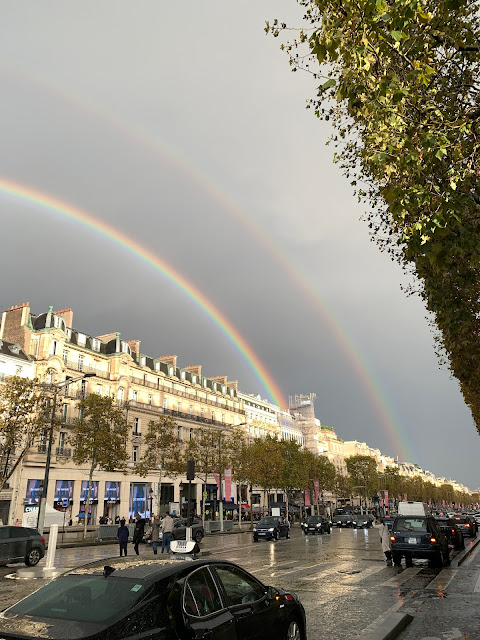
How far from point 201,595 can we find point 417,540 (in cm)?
1428

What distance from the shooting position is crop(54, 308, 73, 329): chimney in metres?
53.8

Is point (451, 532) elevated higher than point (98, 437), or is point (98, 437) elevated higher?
point (98, 437)

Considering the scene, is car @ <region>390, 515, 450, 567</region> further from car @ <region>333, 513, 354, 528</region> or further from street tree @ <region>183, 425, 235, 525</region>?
car @ <region>333, 513, 354, 528</region>

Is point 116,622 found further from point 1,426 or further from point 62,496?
point 62,496

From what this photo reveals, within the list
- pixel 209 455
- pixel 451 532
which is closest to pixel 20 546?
pixel 451 532

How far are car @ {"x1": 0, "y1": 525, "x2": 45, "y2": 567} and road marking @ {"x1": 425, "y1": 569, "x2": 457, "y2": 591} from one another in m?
14.1

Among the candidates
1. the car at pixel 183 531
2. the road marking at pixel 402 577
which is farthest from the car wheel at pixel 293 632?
the car at pixel 183 531

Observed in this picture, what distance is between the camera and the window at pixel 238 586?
5.31 metres

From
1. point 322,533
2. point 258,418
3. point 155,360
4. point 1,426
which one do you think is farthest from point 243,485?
point 1,426

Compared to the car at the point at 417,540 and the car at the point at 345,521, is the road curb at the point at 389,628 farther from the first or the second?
the car at the point at 345,521

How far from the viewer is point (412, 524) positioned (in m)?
17.2

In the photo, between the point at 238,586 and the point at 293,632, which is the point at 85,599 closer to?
the point at 238,586

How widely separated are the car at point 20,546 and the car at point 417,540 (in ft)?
42.8

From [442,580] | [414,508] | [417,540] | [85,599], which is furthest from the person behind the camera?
[414,508]
